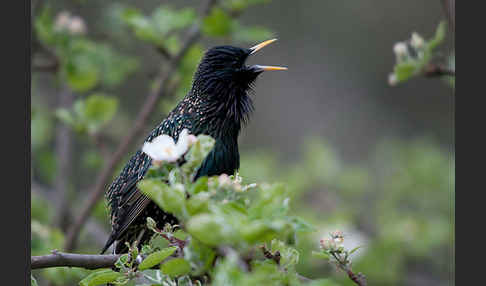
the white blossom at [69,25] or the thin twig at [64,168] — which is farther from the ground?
the white blossom at [69,25]

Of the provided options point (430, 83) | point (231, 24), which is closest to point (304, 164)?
point (231, 24)

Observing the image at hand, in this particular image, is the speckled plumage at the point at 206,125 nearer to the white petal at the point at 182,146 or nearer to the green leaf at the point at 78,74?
the green leaf at the point at 78,74

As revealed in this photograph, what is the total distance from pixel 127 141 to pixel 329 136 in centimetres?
452

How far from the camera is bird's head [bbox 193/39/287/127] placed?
360 centimetres

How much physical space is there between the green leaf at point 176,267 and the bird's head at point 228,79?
69.6 inches

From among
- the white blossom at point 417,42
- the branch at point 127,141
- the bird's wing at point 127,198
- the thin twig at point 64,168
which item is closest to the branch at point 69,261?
the bird's wing at point 127,198

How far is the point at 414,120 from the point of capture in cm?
871

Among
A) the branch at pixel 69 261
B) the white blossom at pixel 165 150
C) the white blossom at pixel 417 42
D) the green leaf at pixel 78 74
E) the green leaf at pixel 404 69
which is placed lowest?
the branch at pixel 69 261

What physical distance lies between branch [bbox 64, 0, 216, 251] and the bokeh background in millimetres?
160

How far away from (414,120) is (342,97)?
102 centimetres

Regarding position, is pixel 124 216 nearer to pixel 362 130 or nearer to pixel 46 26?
pixel 46 26

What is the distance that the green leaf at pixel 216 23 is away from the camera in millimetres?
4359

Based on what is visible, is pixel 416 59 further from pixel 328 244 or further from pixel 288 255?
pixel 288 255

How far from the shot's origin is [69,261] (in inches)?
81.7
